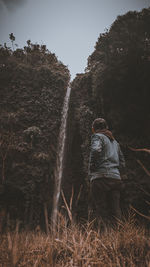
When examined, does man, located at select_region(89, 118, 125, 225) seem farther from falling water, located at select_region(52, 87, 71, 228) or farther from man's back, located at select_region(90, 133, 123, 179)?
falling water, located at select_region(52, 87, 71, 228)

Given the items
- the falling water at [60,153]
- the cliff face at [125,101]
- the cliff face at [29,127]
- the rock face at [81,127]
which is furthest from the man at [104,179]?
the cliff face at [125,101]

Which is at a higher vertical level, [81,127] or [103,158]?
[81,127]

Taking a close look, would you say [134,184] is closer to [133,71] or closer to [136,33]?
[133,71]

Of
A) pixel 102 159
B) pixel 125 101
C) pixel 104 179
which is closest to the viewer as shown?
pixel 104 179

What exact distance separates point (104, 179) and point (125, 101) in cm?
501

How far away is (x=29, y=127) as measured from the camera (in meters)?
7.84

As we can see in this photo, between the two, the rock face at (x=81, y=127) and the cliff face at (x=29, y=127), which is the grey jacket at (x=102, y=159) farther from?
the rock face at (x=81, y=127)

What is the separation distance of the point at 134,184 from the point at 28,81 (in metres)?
8.44

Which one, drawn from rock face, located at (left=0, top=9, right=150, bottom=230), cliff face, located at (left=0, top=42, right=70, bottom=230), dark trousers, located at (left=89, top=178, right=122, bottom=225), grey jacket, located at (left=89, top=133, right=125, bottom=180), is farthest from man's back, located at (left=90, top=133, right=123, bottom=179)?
rock face, located at (left=0, top=9, right=150, bottom=230)

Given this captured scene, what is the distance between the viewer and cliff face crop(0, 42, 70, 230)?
6.12 meters

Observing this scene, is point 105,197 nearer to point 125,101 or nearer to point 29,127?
point 125,101

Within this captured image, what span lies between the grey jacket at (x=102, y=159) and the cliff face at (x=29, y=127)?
276cm

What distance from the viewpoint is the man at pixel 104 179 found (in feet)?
7.73

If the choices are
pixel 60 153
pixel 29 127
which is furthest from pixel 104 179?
pixel 29 127
